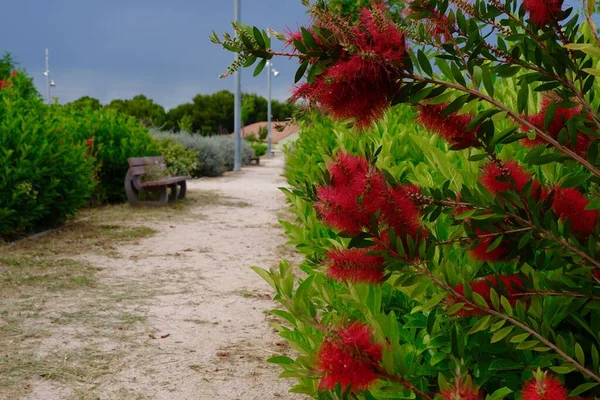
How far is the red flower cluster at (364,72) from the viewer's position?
4.00 feet

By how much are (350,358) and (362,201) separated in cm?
32

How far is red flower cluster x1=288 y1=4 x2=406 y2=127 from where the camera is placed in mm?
1219

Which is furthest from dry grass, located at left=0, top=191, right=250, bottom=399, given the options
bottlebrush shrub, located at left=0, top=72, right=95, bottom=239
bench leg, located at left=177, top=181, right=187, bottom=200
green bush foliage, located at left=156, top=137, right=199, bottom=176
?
green bush foliage, located at left=156, top=137, right=199, bottom=176

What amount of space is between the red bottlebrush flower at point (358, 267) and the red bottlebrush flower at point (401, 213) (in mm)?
78

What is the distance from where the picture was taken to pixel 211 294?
6160 millimetres

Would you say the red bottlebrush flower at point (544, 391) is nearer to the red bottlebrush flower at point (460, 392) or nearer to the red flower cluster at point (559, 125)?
the red bottlebrush flower at point (460, 392)

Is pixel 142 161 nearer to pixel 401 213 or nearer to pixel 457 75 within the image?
pixel 401 213

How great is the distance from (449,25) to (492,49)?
0.36 ft

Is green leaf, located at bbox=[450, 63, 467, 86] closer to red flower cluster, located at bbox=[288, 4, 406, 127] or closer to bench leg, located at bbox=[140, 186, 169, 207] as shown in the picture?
red flower cluster, located at bbox=[288, 4, 406, 127]

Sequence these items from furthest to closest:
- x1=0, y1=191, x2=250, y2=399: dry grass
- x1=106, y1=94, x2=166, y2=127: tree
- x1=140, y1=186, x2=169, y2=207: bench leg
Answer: x1=106, y1=94, x2=166, y2=127: tree
x1=140, y1=186, x2=169, y2=207: bench leg
x1=0, y1=191, x2=250, y2=399: dry grass

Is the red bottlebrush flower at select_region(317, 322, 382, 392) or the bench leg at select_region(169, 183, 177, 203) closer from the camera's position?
the red bottlebrush flower at select_region(317, 322, 382, 392)

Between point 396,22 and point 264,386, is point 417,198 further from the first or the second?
point 264,386

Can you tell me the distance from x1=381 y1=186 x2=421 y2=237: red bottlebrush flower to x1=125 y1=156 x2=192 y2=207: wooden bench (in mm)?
11232

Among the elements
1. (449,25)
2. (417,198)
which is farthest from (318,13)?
(417,198)
